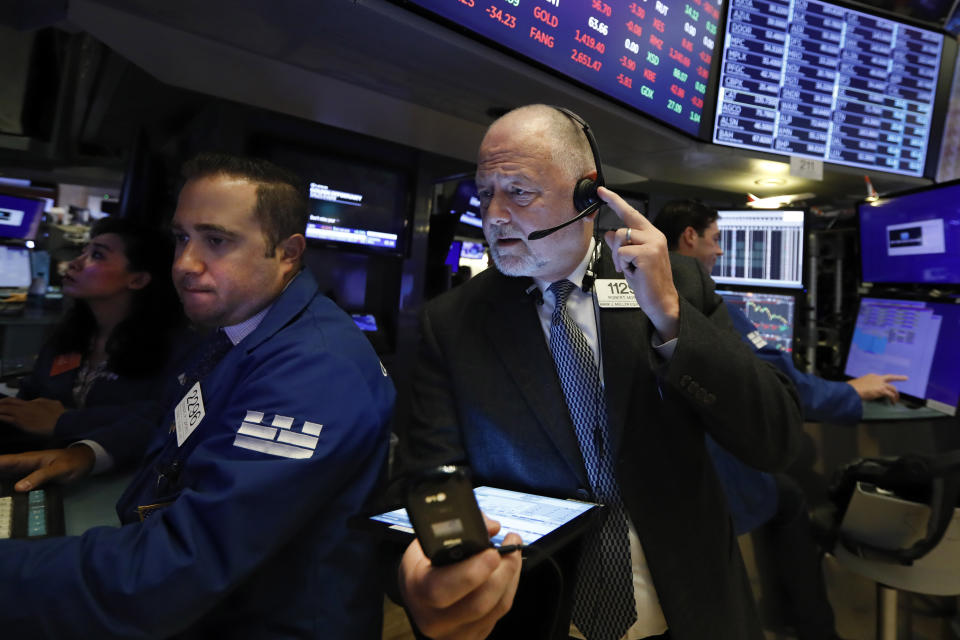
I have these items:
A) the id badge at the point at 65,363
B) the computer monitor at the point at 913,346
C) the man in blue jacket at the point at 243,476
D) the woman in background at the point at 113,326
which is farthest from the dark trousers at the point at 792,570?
the id badge at the point at 65,363

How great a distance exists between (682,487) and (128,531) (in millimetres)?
1024

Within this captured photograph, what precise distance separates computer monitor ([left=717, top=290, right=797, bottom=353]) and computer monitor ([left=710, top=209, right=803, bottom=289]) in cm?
6

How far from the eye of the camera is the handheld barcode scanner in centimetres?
55

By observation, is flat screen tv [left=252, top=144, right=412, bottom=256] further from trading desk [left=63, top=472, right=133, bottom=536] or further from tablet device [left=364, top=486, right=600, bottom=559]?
tablet device [left=364, top=486, right=600, bottom=559]

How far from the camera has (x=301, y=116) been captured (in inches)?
92.1

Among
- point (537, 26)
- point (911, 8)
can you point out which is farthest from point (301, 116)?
point (911, 8)

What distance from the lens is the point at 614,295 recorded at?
1.08 metres

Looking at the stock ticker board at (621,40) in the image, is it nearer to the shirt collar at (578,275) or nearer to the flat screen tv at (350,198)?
the shirt collar at (578,275)

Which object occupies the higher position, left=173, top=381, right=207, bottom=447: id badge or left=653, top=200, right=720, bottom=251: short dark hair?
left=653, top=200, right=720, bottom=251: short dark hair

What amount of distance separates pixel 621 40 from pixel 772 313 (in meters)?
1.66

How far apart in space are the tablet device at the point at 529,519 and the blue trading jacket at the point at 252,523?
261 mm

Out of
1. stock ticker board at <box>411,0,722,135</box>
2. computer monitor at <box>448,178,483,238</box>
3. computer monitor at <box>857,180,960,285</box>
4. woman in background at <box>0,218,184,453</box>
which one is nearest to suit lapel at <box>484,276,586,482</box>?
stock ticker board at <box>411,0,722,135</box>

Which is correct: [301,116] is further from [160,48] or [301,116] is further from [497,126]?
[497,126]

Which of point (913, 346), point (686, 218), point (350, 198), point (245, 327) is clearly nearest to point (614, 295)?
point (245, 327)
